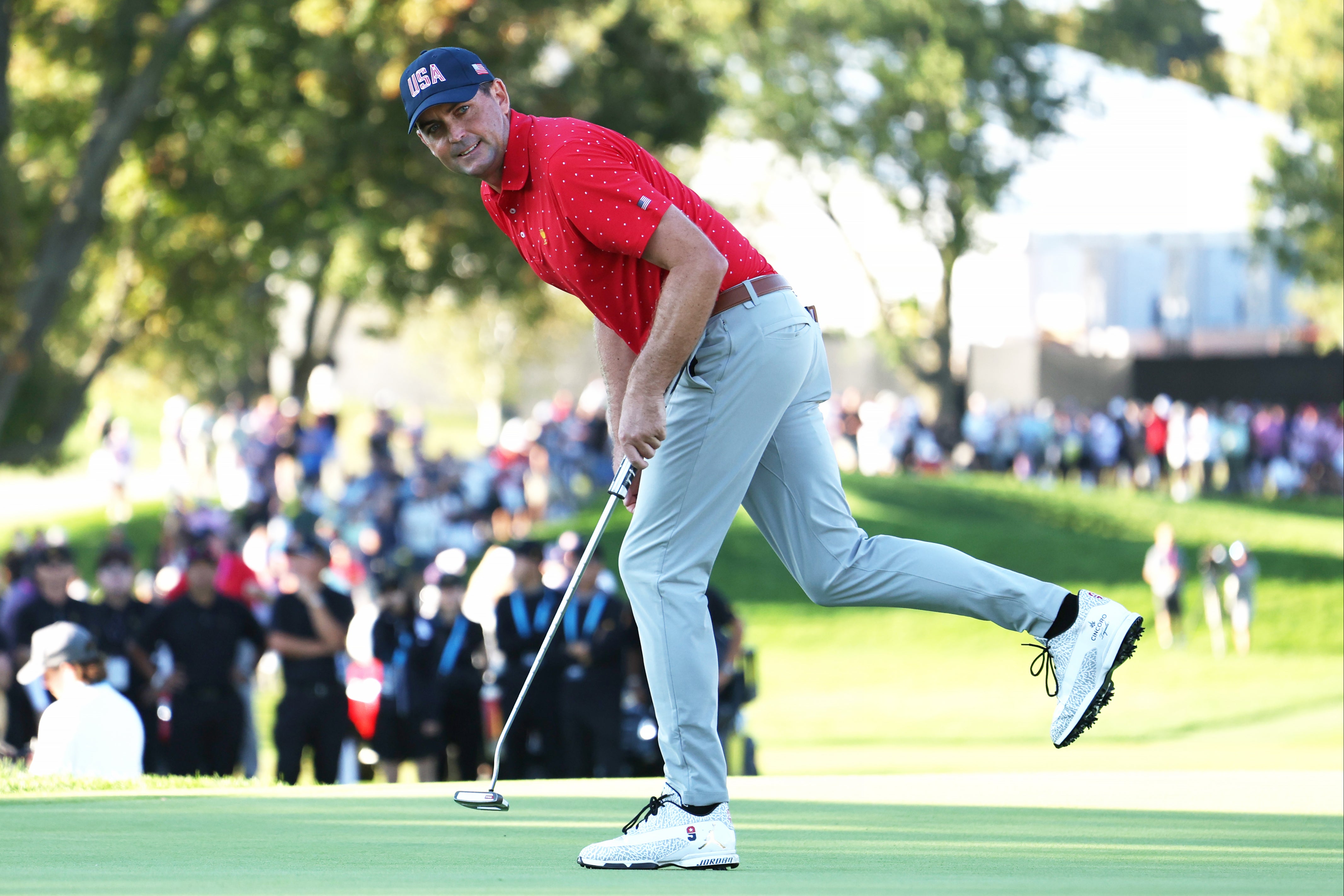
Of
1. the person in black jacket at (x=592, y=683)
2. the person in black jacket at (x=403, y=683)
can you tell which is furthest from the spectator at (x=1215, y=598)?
the person in black jacket at (x=403, y=683)

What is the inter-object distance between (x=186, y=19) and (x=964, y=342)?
3706 cm

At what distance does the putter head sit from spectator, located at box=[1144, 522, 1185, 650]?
826 inches

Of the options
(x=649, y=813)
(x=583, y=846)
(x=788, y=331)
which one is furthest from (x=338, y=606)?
(x=788, y=331)

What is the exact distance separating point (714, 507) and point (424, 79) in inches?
48.6

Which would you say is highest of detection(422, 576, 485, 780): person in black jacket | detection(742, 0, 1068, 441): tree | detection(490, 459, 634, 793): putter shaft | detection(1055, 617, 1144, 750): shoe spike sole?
detection(742, 0, 1068, 441): tree

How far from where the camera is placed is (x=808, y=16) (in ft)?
136

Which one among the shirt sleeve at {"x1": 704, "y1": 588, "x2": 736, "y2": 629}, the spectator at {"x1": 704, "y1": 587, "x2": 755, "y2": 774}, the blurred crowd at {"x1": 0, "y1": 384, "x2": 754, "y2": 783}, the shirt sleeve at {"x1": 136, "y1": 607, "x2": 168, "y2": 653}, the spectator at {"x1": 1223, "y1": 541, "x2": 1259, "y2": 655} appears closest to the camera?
the spectator at {"x1": 704, "y1": 587, "x2": 755, "y2": 774}

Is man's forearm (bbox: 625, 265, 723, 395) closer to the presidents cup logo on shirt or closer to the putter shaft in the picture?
the putter shaft

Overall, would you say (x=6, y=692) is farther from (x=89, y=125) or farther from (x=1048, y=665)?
(x=1048, y=665)

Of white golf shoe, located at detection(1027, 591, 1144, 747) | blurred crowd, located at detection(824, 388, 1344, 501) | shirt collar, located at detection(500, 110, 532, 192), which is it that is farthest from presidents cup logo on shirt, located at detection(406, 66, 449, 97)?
blurred crowd, located at detection(824, 388, 1344, 501)

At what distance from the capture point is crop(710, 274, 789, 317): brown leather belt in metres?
3.97

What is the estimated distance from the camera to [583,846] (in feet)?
13.9

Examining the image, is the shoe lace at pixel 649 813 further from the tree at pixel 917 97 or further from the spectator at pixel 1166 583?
the tree at pixel 917 97

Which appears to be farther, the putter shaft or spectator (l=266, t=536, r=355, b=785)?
spectator (l=266, t=536, r=355, b=785)
